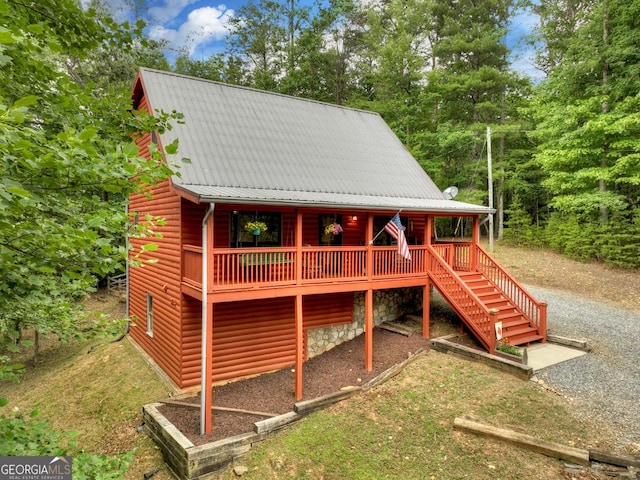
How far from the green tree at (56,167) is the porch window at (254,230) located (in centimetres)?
531

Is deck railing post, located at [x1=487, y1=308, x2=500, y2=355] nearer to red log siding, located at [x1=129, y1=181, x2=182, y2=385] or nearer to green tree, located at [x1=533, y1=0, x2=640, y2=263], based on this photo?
red log siding, located at [x1=129, y1=181, x2=182, y2=385]

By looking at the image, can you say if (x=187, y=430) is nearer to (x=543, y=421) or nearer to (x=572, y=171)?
(x=543, y=421)

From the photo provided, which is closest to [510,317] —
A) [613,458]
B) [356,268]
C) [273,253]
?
[356,268]

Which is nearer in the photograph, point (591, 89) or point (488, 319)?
point (488, 319)

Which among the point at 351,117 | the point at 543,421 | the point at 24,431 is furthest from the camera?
the point at 351,117

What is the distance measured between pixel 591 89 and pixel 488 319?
13614mm

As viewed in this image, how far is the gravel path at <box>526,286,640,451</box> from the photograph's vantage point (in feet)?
22.0

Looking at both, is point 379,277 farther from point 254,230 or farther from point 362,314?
point 254,230

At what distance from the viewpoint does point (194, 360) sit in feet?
30.5

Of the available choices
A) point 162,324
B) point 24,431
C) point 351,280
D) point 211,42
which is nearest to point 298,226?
point 351,280

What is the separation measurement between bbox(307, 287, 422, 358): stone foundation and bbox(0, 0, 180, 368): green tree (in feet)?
25.0

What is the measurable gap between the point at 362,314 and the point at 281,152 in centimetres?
620

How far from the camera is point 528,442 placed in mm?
6113

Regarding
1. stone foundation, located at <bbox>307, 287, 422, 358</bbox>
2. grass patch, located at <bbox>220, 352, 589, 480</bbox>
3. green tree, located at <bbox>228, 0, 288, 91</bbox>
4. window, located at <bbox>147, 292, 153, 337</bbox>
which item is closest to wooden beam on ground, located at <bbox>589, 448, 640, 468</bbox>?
grass patch, located at <bbox>220, 352, 589, 480</bbox>
